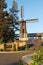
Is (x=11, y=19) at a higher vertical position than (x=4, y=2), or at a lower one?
lower

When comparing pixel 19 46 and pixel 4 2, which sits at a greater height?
pixel 4 2

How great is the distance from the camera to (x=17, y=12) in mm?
59625

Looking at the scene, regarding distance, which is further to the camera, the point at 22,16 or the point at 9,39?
the point at 22,16

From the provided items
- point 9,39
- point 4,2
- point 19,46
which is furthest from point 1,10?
point 19,46

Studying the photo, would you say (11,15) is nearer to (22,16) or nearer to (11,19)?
(11,19)

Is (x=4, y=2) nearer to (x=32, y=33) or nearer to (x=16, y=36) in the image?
(x=16, y=36)

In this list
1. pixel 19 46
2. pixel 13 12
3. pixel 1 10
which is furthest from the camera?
pixel 13 12

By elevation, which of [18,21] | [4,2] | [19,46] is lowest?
[19,46]

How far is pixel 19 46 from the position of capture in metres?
44.0

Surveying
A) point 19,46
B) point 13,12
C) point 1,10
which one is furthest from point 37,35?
point 19,46

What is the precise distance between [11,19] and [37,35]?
44.7ft

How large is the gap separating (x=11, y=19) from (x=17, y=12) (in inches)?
164

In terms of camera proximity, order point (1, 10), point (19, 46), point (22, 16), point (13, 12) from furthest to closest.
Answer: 1. point (22, 16)
2. point (13, 12)
3. point (1, 10)
4. point (19, 46)

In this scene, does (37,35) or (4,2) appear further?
(37,35)
